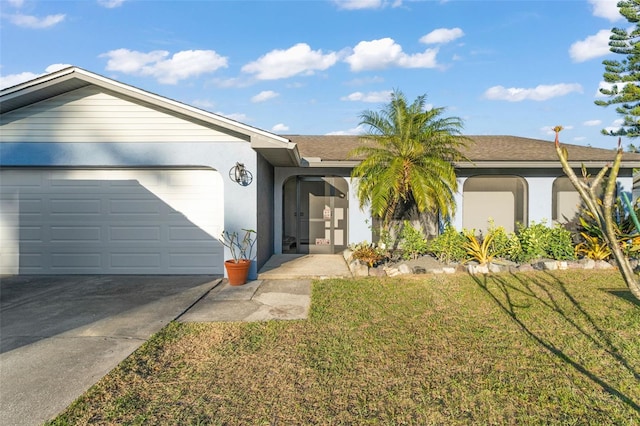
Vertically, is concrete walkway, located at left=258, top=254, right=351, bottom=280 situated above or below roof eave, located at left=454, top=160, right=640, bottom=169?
below

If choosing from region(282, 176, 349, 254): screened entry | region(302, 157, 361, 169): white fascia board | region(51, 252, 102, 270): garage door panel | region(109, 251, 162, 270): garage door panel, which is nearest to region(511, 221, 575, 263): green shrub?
region(302, 157, 361, 169): white fascia board

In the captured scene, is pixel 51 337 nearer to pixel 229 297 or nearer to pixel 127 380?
pixel 127 380

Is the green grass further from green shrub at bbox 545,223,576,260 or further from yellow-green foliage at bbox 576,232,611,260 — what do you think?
yellow-green foliage at bbox 576,232,611,260

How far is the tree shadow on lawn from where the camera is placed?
3396mm

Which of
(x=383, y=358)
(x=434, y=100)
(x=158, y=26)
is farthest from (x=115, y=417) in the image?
(x=158, y=26)

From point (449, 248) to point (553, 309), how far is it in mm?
3177

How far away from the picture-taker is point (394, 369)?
3.40 m

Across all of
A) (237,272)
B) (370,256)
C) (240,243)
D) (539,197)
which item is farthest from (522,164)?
(237,272)

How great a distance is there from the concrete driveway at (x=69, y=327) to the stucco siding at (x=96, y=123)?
3063 mm

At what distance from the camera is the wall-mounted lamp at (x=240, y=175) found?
7.33 meters

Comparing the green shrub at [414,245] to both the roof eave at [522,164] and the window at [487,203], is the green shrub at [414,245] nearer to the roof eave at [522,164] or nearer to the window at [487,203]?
the roof eave at [522,164]

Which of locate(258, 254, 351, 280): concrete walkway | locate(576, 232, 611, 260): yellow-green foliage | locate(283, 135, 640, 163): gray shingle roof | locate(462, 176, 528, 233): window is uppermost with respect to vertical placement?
locate(283, 135, 640, 163): gray shingle roof

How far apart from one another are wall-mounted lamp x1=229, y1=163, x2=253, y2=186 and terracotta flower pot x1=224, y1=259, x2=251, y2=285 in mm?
1734

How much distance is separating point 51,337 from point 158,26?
7893 millimetres
